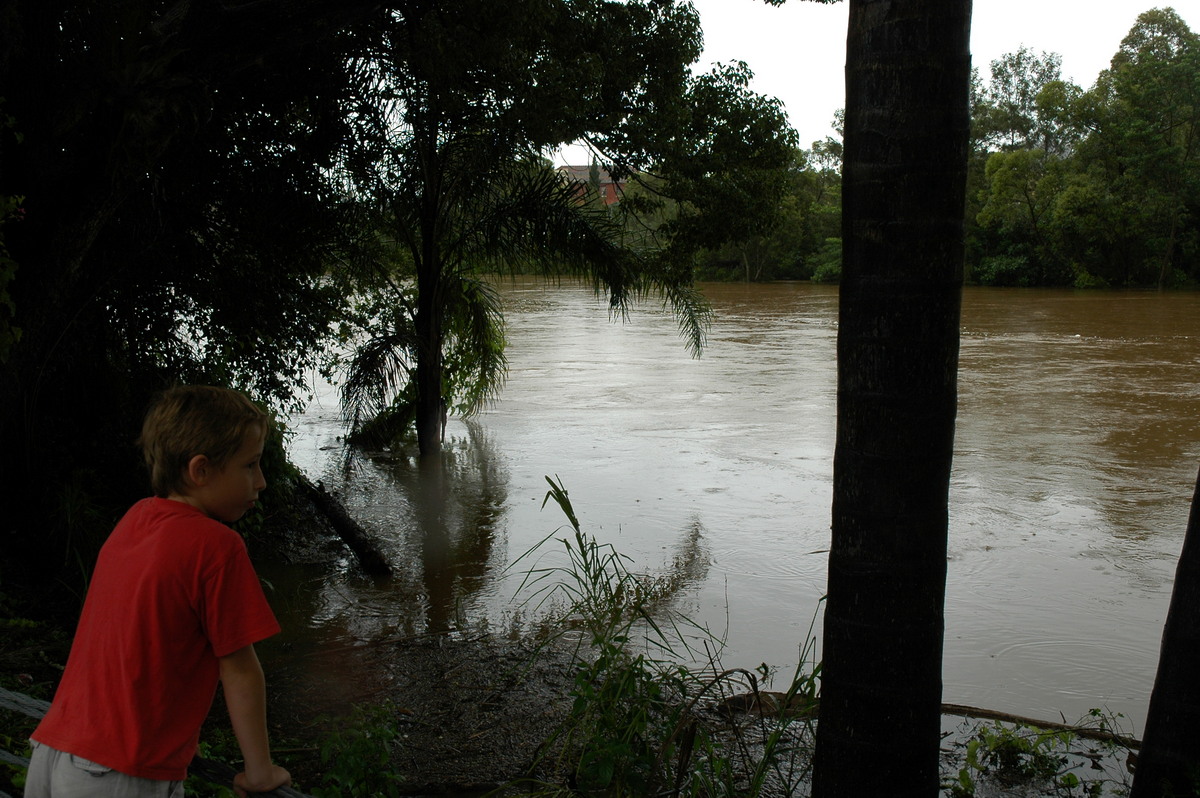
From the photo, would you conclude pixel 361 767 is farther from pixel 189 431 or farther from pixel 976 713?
pixel 976 713

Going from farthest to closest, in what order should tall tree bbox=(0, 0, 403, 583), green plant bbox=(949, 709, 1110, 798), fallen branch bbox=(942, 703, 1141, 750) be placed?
tall tree bbox=(0, 0, 403, 583)
fallen branch bbox=(942, 703, 1141, 750)
green plant bbox=(949, 709, 1110, 798)

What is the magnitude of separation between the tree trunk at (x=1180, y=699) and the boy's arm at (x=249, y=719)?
2714 millimetres

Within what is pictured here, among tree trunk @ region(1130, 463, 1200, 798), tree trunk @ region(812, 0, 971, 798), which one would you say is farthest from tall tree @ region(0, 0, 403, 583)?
tree trunk @ region(1130, 463, 1200, 798)

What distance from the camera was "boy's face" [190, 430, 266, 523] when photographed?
6.66 feet

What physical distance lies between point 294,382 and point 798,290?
39.8 metres

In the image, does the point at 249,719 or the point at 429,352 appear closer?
the point at 249,719

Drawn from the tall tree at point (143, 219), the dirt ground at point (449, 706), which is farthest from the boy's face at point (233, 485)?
the tall tree at point (143, 219)

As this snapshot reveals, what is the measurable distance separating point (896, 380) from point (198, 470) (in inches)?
65.2

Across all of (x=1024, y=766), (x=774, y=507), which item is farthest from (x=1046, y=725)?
(x=774, y=507)

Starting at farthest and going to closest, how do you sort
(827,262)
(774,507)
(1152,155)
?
(827,262) < (1152,155) < (774,507)

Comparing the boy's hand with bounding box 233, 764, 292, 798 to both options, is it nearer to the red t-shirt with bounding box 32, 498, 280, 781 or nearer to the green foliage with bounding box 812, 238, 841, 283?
the red t-shirt with bounding box 32, 498, 280, 781

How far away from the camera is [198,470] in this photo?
6.57 feet

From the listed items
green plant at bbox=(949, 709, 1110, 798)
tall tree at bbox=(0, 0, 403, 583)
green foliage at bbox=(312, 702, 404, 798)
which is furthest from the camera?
tall tree at bbox=(0, 0, 403, 583)

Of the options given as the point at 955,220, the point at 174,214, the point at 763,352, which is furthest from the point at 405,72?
the point at 763,352
